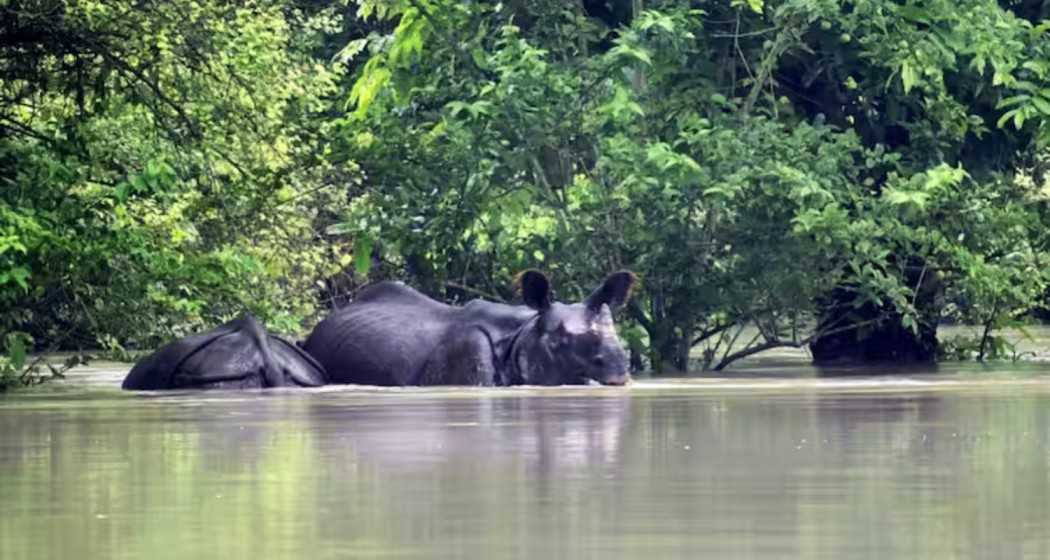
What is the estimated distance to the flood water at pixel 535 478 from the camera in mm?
8750

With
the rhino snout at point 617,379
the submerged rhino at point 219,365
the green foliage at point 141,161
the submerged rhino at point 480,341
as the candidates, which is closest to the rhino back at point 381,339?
the submerged rhino at point 480,341

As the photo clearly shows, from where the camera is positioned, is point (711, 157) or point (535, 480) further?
point (711, 157)

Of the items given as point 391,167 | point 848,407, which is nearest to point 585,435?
point 848,407

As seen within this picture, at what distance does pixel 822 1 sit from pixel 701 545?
60.8 ft

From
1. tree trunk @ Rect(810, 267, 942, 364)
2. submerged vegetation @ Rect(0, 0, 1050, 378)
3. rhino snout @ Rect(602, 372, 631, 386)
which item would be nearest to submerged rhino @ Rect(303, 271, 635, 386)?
rhino snout @ Rect(602, 372, 631, 386)

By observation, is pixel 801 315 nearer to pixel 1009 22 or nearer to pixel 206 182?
pixel 1009 22

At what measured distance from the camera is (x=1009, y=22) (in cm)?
2781

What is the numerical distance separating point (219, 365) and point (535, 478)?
12.1m

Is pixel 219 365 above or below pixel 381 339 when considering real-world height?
below

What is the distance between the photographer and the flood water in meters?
8.75

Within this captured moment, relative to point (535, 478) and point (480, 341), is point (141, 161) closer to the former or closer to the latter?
point (480, 341)

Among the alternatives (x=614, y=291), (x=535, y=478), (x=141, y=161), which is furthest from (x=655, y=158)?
(x=535, y=478)

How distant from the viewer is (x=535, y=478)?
1150 cm

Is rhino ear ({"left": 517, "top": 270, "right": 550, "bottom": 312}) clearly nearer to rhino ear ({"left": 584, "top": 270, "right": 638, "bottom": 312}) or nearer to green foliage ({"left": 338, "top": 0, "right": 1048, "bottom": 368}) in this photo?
rhino ear ({"left": 584, "top": 270, "right": 638, "bottom": 312})
